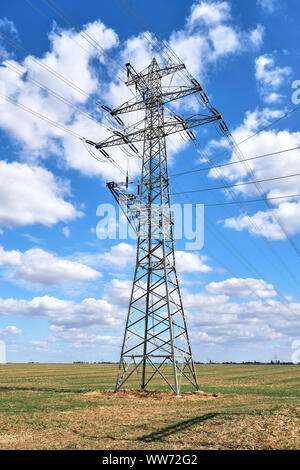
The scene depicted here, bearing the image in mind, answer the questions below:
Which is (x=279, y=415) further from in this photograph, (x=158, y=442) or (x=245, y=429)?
(x=158, y=442)

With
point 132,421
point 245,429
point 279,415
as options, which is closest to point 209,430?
point 245,429

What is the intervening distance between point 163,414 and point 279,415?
5797mm

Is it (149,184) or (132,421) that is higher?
(149,184)

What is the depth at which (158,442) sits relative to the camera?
11.5m

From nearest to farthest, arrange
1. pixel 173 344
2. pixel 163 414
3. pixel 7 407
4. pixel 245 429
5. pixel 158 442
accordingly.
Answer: pixel 158 442, pixel 245 429, pixel 163 414, pixel 7 407, pixel 173 344
